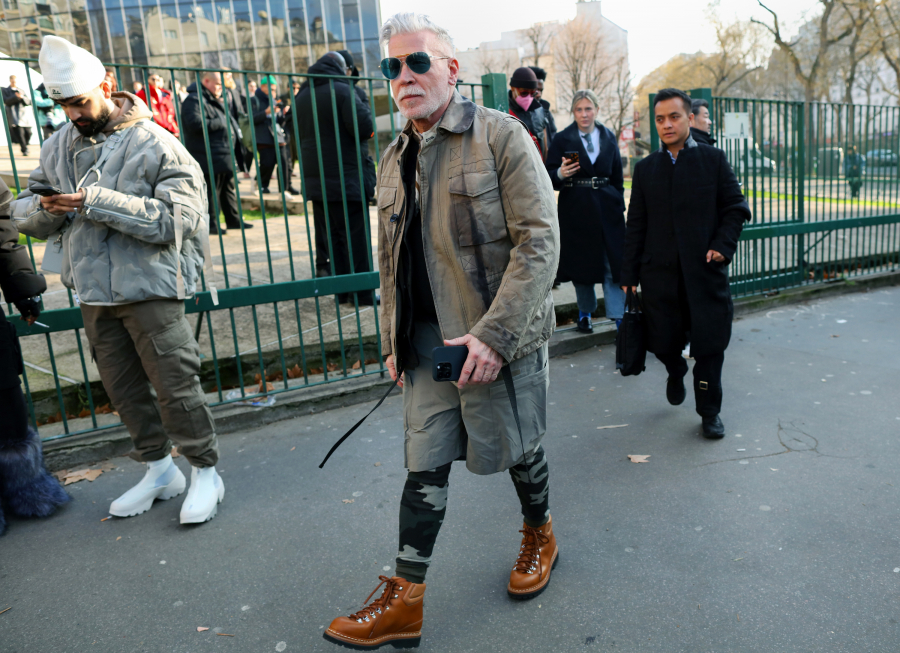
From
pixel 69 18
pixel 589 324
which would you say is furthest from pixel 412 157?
pixel 69 18

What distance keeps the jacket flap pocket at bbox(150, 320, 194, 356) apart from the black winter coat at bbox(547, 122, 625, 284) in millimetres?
3362

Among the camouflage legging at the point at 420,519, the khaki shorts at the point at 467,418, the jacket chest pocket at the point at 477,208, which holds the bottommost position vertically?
the camouflage legging at the point at 420,519

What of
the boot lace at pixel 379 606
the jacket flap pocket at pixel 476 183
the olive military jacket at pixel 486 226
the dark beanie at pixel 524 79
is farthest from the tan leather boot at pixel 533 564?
the dark beanie at pixel 524 79

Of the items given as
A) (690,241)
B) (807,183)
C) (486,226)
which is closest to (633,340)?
(690,241)

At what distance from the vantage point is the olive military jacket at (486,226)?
2.17 m

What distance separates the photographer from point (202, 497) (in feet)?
11.1

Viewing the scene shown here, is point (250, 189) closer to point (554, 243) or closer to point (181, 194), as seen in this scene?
point (181, 194)

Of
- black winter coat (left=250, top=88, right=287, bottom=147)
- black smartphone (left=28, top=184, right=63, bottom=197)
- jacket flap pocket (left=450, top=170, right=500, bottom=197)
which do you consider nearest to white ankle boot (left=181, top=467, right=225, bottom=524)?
black smartphone (left=28, top=184, right=63, bottom=197)

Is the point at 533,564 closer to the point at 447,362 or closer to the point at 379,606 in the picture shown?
the point at 379,606

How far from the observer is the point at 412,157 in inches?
94.4

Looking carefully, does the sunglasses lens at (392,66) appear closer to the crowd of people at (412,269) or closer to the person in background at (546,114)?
the crowd of people at (412,269)

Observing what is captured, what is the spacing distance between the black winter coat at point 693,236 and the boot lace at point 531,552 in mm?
1796

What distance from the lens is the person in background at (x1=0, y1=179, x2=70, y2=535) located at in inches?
130

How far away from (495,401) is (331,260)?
2.80 m
